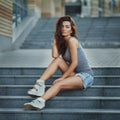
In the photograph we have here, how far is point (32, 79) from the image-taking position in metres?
6.51

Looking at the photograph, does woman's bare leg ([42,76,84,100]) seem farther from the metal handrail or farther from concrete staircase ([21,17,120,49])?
the metal handrail

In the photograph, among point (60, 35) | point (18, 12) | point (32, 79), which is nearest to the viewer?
point (60, 35)

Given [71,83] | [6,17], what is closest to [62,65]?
[71,83]

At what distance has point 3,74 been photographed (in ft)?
22.7

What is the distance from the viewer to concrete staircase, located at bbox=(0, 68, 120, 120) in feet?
17.7

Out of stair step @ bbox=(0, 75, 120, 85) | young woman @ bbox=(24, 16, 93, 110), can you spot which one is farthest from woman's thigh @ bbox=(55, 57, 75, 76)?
stair step @ bbox=(0, 75, 120, 85)

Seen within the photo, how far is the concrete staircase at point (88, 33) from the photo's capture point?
13.2m

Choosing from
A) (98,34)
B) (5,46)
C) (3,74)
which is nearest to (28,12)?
(98,34)

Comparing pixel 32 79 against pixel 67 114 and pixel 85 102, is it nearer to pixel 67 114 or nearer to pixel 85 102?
pixel 85 102

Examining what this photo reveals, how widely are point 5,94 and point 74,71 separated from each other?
1.10 meters

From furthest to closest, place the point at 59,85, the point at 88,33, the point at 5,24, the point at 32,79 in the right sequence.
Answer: the point at 88,33 → the point at 5,24 → the point at 32,79 → the point at 59,85

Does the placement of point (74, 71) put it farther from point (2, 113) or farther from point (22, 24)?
point (22, 24)

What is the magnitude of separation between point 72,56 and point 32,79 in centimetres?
103

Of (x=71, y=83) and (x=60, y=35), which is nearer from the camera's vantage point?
(x=71, y=83)
